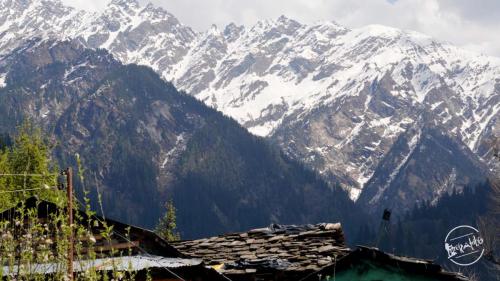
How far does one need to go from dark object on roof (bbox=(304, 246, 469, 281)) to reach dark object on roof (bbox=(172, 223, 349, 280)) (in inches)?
82.1

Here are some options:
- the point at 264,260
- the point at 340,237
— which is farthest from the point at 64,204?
the point at 340,237

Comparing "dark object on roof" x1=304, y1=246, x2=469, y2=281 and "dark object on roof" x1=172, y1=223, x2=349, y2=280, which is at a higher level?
"dark object on roof" x1=172, y1=223, x2=349, y2=280

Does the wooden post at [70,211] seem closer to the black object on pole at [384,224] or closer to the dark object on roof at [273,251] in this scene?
the black object on pole at [384,224]

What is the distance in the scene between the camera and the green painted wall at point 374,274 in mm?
15555

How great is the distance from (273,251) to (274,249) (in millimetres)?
206

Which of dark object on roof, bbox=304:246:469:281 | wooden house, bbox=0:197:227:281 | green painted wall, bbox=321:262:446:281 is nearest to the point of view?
dark object on roof, bbox=304:246:469:281

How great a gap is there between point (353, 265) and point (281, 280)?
2.94m

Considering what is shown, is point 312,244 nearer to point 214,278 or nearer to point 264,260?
point 264,260

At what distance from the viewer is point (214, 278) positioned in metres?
16.5

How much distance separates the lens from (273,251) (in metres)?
20.8

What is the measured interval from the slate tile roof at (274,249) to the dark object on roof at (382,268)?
2.06m

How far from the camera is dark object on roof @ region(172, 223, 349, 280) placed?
60.3 feet

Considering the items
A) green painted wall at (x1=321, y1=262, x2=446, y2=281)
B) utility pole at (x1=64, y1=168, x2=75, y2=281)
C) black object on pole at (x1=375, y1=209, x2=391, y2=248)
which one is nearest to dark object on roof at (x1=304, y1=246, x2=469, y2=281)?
green painted wall at (x1=321, y1=262, x2=446, y2=281)

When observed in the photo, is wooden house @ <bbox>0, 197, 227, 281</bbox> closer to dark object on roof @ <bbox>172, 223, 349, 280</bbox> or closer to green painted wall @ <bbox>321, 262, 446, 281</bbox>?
dark object on roof @ <bbox>172, 223, 349, 280</bbox>
